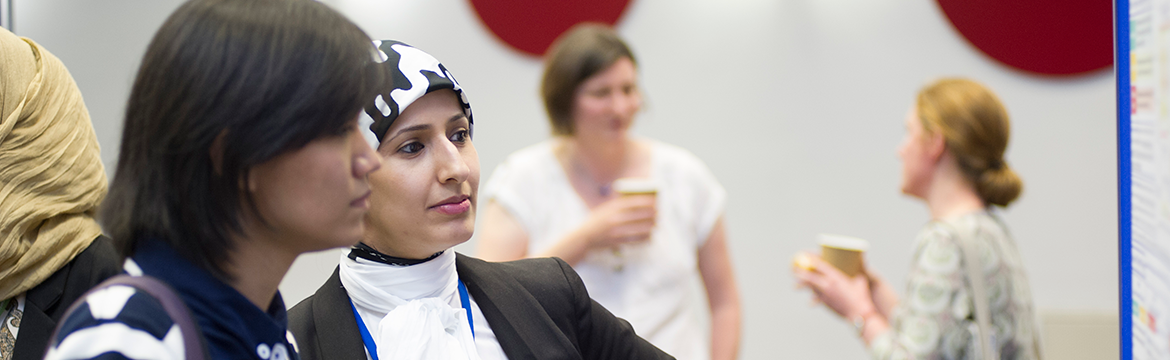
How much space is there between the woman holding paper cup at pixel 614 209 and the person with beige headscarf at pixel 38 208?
1223 millimetres

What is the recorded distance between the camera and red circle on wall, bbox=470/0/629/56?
13.1 ft

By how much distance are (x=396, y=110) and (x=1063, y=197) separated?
3.71 m

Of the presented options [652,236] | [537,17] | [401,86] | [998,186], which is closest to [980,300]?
[998,186]

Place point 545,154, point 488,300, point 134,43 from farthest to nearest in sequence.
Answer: point 134,43 → point 545,154 → point 488,300

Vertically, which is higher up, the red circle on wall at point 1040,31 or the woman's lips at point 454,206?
the woman's lips at point 454,206

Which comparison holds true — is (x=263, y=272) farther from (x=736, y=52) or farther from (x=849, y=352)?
(x=849, y=352)

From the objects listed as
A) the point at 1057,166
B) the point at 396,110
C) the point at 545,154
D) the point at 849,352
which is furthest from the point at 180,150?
the point at 1057,166

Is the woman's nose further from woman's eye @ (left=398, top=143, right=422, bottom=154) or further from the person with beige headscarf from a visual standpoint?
the person with beige headscarf

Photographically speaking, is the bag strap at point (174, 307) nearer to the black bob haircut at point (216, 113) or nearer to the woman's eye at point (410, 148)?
the black bob haircut at point (216, 113)

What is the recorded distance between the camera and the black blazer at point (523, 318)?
122 cm

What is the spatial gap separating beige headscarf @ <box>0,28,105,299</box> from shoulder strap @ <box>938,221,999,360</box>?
6.76 ft

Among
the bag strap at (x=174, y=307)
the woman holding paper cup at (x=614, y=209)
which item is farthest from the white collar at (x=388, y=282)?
the woman holding paper cup at (x=614, y=209)

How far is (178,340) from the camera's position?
0.68 m

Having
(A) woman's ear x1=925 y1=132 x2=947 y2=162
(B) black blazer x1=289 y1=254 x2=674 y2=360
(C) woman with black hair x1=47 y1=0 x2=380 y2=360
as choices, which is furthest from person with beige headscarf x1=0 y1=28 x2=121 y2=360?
(A) woman's ear x1=925 y1=132 x2=947 y2=162
